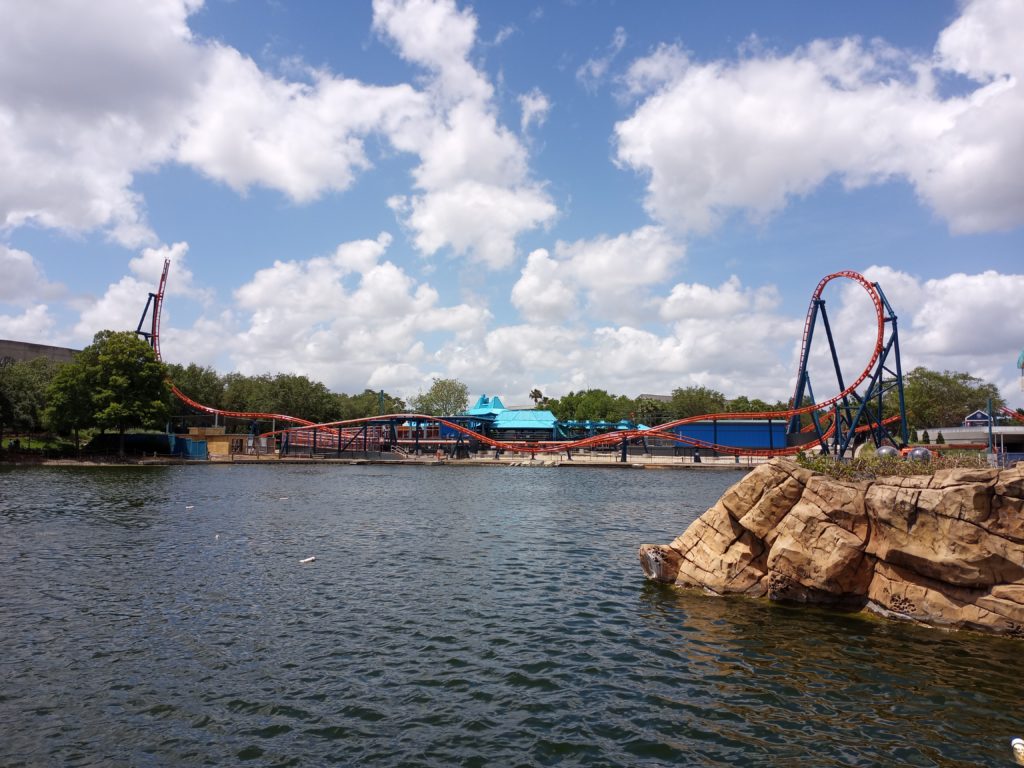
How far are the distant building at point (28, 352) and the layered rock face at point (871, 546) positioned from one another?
137 metres

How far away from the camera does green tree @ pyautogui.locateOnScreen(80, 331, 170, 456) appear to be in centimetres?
8462

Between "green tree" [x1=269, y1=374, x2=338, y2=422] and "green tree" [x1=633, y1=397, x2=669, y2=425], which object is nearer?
"green tree" [x1=269, y1=374, x2=338, y2=422]

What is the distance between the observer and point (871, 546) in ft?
A: 55.9

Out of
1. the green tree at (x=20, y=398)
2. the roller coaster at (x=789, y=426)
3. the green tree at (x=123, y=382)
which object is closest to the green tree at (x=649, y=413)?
the roller coaster at (x=789, y=426)

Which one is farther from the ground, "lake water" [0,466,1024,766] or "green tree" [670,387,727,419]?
"green tree" [670,387,727,419]

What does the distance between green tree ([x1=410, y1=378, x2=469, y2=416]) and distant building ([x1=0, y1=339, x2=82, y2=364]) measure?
79.6 meters

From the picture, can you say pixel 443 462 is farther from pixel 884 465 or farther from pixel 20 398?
pixel 884 465

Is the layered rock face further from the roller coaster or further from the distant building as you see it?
the distant building

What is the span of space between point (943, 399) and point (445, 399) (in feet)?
370

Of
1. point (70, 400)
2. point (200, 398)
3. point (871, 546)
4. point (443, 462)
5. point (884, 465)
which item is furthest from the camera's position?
point (200, 398)

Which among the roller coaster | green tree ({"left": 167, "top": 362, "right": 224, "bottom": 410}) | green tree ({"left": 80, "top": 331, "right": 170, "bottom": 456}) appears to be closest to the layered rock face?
the roller coaster

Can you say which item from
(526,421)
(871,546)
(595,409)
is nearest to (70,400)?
(526,421)

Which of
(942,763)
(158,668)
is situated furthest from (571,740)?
(158,668)

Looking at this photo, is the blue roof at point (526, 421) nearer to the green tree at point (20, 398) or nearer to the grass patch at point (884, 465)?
the green tree at point (20, 398)
